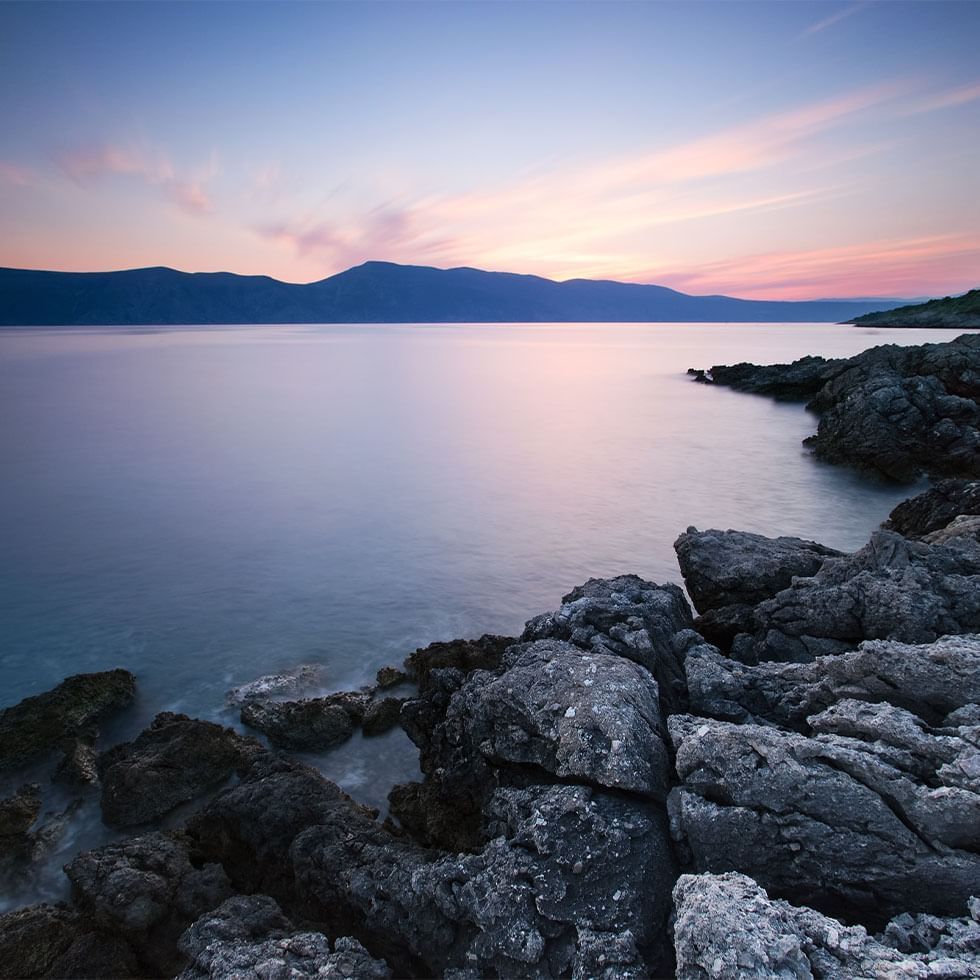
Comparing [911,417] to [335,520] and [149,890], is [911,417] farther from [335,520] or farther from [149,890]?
[149,890]

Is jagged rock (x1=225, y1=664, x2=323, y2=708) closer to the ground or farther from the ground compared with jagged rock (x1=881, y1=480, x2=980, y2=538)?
closer to the ground

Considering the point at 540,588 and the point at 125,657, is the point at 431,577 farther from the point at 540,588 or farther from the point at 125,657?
the point at 125,657

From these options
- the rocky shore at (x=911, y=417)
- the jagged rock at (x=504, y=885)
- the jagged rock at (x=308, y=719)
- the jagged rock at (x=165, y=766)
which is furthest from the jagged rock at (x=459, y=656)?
the rocky shore at (x=911, y=417)

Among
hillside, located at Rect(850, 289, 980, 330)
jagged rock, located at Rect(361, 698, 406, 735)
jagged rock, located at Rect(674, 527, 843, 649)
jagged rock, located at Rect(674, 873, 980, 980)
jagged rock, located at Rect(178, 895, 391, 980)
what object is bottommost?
jagged rock, located at Rect(361, 698, 406, 735)

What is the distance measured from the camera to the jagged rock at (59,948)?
4.07 meters

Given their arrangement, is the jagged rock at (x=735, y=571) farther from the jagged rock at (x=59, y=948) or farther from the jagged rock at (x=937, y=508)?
the jagged rock at (x=59, y=948)

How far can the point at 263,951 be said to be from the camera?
3.55m

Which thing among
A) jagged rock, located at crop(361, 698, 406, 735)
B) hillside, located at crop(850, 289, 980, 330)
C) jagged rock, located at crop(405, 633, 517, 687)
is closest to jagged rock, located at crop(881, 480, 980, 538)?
jagged rock, located at crop(405, 633, 517, 687)

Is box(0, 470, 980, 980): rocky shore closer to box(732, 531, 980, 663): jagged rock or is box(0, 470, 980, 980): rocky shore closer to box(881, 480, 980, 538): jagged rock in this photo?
box(732, 531, 980, 663): jagged rock

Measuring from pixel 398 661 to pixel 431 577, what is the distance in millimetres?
2914

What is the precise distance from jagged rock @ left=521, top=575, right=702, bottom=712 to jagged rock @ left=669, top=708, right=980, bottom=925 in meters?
1.30

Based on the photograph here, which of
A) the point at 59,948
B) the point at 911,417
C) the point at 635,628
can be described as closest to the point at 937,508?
the point at 635,628

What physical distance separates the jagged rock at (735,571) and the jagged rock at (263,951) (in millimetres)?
5156

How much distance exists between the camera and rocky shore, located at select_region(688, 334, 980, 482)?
1641 centimetres
